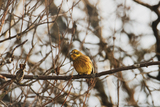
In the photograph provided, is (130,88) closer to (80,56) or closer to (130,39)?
(130,39)

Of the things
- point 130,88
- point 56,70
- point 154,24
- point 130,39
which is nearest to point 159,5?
point 154,24

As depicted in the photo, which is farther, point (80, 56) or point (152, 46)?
point (152, 46)

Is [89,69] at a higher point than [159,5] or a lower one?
lower

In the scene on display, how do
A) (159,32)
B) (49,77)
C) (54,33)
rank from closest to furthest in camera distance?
(49,77), (159,32), (54,33)

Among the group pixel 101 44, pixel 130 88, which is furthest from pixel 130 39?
pixel 130 88

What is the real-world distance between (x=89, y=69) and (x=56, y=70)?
1648 mm

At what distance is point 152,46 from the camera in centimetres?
853

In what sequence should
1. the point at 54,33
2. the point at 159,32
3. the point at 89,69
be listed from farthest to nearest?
the point at 54,33, the point at 159,32, the point at 89,69

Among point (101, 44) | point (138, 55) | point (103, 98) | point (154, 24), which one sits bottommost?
point (103, 98)

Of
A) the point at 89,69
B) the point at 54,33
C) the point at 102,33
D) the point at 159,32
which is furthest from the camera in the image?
the point at 102,33

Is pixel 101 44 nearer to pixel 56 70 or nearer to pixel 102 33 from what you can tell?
pixel 102 33

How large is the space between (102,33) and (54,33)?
7.32ft

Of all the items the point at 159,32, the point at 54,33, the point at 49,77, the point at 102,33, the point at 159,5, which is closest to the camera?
the point at 49,77

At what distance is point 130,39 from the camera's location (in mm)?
8500
